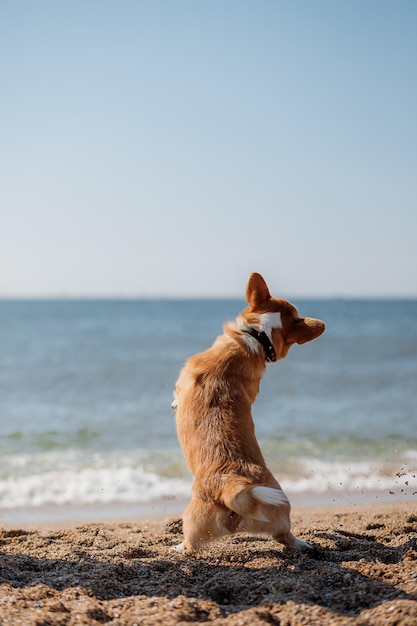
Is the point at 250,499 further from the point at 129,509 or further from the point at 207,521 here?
the point at 129,509

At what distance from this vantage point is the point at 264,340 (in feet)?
14.2

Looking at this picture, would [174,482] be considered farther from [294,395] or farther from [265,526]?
[294,395]

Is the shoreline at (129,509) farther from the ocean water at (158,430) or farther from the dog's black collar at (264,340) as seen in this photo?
the dog's black collar at (264,340)

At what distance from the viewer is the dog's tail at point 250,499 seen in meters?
3.66

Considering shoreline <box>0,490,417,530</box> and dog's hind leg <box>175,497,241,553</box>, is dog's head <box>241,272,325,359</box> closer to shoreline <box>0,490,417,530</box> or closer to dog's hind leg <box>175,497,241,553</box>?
dog's hind leg <box>175,497,241,553</box>

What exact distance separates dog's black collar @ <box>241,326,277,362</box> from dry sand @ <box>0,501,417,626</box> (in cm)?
127

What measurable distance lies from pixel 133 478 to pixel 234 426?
12.9 feet

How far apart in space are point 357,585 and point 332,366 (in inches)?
646

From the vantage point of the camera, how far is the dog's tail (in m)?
3.66

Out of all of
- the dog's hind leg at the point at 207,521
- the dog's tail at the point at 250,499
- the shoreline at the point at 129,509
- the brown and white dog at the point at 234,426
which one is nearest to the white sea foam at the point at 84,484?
the shoreline at the point at 129,509

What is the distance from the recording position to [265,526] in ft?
12.7

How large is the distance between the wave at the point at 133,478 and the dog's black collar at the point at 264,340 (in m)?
3.18

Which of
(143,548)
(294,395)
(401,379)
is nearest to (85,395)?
(294,395)

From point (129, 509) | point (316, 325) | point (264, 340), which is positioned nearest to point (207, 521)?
point (264, 340)
